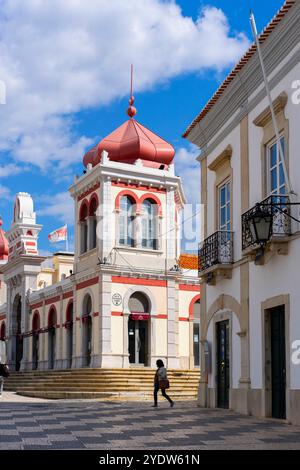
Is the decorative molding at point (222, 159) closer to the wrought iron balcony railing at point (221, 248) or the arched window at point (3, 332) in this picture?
the wrought iron balcony railing at point (221, 248)

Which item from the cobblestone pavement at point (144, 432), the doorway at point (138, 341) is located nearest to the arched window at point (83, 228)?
the doorway at point (138, 341)

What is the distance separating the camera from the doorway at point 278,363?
14.6 m

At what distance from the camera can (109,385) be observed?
28438 mm

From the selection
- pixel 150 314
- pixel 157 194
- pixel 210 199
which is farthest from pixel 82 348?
pixel 210 199

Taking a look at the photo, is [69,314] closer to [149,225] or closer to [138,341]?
[138,341]

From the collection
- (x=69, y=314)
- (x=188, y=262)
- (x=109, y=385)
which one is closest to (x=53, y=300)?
(x=69, y=314)

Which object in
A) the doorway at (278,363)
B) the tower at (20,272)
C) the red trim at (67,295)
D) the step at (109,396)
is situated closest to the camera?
the doorway at (278,363)

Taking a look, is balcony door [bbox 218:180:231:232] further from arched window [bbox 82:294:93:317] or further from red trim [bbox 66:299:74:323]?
red trim [bbox 66:299:74:323]

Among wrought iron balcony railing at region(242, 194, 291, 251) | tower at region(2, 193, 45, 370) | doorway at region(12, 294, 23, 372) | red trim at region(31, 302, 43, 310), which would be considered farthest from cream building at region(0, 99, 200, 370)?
wrought iron balcony railing at region(242, 194, 291, 251)

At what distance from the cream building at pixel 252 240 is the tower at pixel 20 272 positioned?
23.2m

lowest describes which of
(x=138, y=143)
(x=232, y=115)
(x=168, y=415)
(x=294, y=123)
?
(x=168, y=415)

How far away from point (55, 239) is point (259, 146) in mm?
33040
